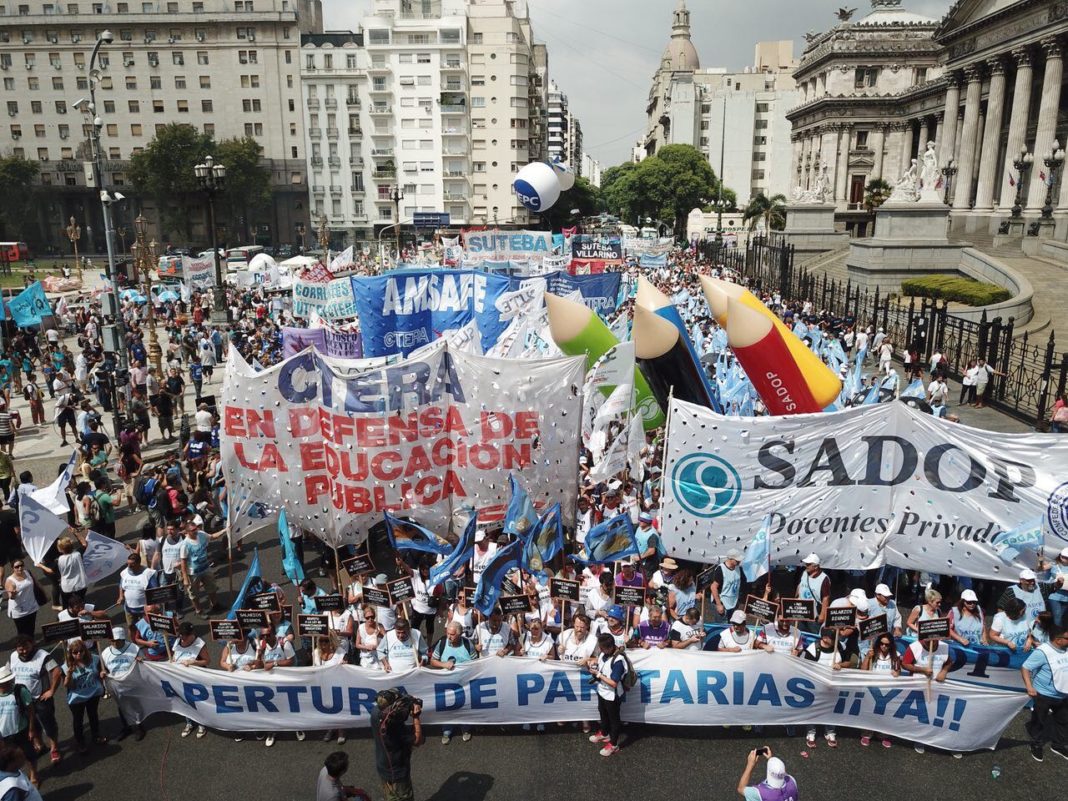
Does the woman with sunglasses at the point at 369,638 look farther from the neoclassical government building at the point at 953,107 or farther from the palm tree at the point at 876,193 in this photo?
the palm tree at the point at 876,193

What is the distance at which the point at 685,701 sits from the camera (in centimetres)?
786

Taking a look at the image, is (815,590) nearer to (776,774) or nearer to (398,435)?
(776,774)

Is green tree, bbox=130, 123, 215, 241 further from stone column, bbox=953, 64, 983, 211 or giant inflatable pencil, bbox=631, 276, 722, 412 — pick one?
giant inflatable pencil, bbox=631, 276, 722, 412

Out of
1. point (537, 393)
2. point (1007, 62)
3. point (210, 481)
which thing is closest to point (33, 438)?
point (210, 481)

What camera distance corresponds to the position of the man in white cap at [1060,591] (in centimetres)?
863

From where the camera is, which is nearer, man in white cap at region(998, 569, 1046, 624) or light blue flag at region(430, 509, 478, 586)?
man in white cap at region(998, 569, 1046, 624)

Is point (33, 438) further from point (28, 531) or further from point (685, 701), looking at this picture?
point (685, 701)

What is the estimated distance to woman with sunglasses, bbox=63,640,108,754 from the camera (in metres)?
7.72

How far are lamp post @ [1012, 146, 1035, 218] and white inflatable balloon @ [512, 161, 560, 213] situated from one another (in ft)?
88.2

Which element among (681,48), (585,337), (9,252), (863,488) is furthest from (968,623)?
(681,48)

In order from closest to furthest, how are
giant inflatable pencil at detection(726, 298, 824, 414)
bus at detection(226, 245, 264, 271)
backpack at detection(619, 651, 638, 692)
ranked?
backpack at detection(619, 651, 638, 692) → giant inflatable pencil at detection(726, 298, 824, 414) → bus at detection(226, 245, 264, 271)

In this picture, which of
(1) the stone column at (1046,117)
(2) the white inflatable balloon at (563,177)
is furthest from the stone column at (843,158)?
(2) the white inflatable balloon at (563,177)

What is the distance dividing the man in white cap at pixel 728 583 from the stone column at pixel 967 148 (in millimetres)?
50053

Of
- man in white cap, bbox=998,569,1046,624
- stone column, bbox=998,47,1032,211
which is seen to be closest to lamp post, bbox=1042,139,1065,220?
stone column, bbox=998,47,1032,211
